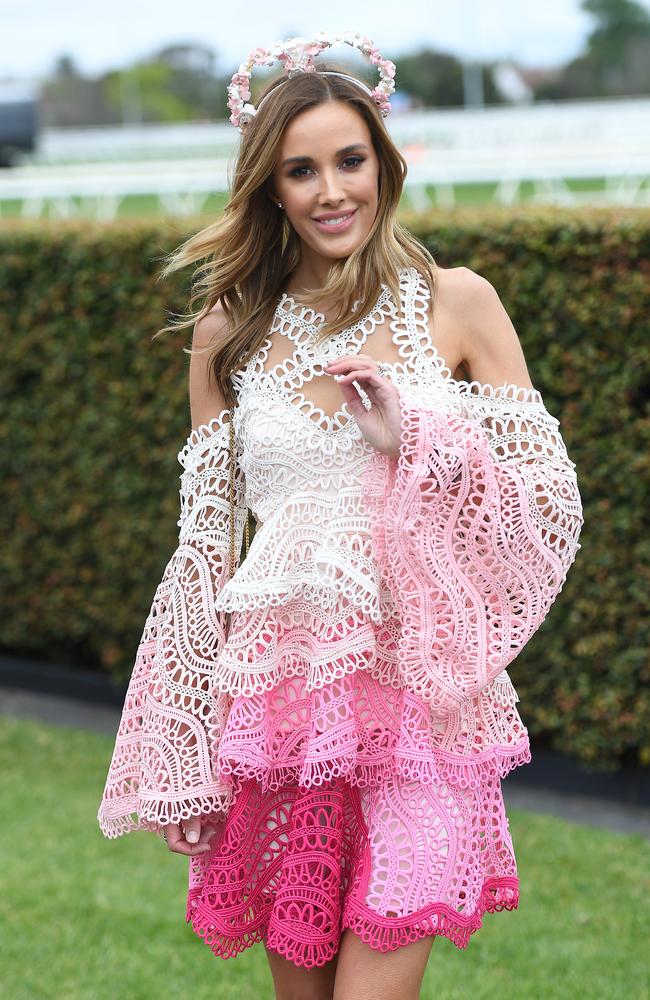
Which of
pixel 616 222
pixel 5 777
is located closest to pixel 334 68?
pixel 616 222

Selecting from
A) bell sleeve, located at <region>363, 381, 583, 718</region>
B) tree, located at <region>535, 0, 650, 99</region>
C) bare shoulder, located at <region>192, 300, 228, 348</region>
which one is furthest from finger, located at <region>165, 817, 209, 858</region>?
tree, located at <region>535, 0, 650, 99</region>

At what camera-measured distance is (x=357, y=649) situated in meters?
2.48

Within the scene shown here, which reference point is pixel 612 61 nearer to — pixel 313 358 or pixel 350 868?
pixel 313 358

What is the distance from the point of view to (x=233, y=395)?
2795mm

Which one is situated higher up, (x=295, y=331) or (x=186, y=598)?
(x=295, y=331)

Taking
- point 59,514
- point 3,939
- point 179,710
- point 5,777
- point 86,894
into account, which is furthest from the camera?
point 59,514

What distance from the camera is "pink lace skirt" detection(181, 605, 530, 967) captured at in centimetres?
243

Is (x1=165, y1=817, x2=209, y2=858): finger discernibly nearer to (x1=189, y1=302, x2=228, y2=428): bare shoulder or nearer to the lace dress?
the lace dress

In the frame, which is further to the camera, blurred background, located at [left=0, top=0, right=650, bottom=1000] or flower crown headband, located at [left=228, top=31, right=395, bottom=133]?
blurred background, located at [left=0, top=0, right=650, bottom=1000]

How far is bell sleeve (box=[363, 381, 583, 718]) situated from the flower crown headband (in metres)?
0.70

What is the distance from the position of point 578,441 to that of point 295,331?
2.84 meters

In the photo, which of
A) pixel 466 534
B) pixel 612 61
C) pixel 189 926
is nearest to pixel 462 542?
pixel 466 534

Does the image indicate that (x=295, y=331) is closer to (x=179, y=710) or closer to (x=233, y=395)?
(x=233, y=395)

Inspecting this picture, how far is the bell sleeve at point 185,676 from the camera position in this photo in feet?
8.62
